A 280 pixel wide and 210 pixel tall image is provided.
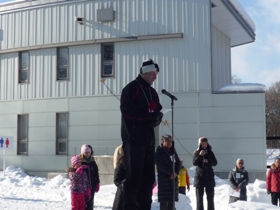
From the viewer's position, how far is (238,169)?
12258mm

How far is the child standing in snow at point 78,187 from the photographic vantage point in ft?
29.3

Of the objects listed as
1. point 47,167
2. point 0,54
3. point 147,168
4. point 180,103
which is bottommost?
point 47,167

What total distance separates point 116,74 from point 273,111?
1727 inches

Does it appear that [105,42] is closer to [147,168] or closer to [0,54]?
[0,54]

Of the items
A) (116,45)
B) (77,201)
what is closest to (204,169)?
(77,201)

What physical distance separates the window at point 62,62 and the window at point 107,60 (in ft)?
5.91

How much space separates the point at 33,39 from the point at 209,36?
27.0 ft

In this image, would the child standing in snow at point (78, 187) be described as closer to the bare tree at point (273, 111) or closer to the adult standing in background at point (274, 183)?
the adult standing in background at point (274, 183)

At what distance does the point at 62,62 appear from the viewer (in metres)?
Answer: 22.2

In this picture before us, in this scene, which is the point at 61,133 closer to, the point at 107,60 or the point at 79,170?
the point at 107,60

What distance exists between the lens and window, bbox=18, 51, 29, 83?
902 inches

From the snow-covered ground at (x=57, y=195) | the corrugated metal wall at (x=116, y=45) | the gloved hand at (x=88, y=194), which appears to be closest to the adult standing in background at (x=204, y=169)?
the snow-covered ground at (x=57, y=195)

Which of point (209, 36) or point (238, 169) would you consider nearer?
point (238, 169)

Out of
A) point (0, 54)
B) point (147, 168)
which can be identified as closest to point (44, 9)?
point (0, 54)
